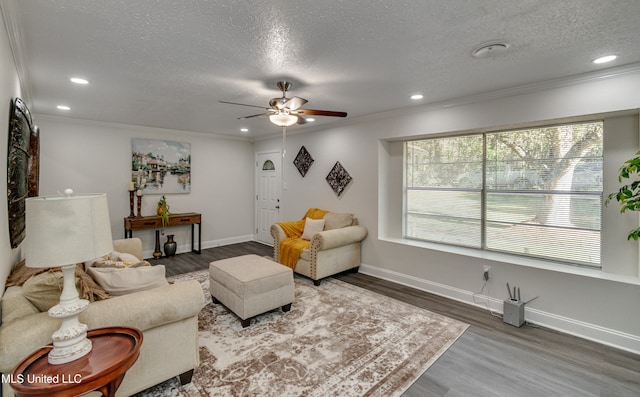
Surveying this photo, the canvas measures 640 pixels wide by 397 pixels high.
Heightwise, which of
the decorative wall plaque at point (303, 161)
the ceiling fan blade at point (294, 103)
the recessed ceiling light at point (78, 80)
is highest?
the recessed ceiling light at point (78, 80)

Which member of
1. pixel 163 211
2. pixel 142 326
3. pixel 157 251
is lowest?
pixel 157 251

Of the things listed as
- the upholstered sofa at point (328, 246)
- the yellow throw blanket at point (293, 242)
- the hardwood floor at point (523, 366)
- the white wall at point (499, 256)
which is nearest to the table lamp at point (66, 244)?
the hardwood floor at point (523, 366)

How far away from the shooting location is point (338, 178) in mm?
5023

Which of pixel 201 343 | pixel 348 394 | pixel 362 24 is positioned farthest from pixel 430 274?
pixel 362 24

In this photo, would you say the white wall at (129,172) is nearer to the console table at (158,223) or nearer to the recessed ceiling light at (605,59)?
the console table at (158,223)

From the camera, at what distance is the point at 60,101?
3719 millimetres

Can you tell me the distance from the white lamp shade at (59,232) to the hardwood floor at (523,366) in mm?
2167

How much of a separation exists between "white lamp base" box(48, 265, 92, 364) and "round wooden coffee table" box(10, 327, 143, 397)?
32 mm

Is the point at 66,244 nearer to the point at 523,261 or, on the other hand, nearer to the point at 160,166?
the point at 523,261

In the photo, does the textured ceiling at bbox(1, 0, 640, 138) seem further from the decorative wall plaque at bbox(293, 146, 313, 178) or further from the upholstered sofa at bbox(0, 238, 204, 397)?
the decorative wall plaque at bbox(293, 146, 313, 178)

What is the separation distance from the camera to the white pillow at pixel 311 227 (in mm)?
4691

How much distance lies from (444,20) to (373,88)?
135 centimetres

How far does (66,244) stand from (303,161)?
4.53 metres

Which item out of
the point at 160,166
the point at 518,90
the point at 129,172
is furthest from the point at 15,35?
the point at 518,90
